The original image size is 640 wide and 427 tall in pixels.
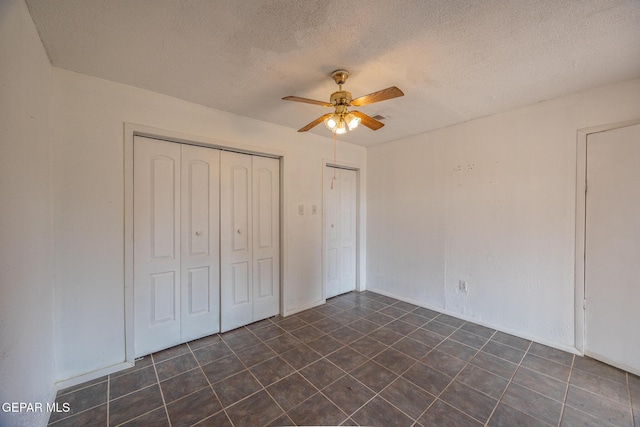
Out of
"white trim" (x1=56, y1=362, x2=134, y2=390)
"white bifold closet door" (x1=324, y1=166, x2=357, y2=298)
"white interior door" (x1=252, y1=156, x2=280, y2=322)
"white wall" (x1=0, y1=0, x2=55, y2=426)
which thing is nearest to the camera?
"white wall" (x1=0, y1=0, x2=55, y2=426)

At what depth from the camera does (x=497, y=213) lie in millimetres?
2814

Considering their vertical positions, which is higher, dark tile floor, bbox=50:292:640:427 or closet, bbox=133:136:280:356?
closet, bbox=133:136:280:356

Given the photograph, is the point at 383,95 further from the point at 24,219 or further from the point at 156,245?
the point at 156,245

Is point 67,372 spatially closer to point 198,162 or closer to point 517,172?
point 198,162

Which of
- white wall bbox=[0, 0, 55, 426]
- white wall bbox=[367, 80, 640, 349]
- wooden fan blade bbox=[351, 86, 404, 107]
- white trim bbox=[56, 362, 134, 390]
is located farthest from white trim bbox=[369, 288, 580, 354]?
white wall bbox=[0, 0, 55, 426]

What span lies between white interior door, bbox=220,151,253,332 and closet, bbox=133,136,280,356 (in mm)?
11

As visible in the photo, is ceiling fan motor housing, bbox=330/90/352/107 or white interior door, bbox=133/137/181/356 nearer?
ceiling fan motor housing, bbox=330/90/352/107

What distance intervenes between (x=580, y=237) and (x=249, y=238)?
3381mm

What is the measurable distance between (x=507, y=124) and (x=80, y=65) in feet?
13.1

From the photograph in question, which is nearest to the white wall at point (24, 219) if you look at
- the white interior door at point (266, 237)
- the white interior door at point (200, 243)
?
the white interior door at point (200, 243)

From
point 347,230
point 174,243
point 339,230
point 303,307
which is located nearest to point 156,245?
point 174,243

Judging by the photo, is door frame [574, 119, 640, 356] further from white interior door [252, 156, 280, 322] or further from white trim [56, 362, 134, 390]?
white trim [56, 362, 134, 390]

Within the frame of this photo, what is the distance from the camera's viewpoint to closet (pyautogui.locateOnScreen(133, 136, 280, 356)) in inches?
90.4

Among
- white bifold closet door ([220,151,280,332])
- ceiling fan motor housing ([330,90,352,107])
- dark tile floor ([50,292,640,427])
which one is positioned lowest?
dark tile floor ([50,292,640,427])
